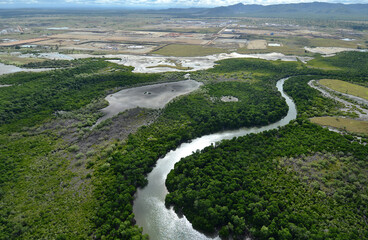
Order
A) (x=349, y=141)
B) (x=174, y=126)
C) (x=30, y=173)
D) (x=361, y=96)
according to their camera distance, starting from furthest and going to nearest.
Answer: (x=361, y=96) < (x=174, y=126) < (x=349, y=141) < (x=30, y=173)

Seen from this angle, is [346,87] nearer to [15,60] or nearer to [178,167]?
[178,167]

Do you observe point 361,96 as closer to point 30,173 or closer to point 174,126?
point 174,126

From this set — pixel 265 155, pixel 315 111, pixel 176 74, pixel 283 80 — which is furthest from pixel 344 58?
pixel 265 155

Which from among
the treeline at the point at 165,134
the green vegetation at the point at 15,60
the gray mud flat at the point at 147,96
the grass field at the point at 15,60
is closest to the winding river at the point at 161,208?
the treeline at the point at 165,134

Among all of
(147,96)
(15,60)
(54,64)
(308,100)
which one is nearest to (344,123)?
(308,100)

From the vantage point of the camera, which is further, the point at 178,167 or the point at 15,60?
the point at 15,60

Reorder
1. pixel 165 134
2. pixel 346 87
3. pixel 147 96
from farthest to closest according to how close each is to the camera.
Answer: pixel 346 87 → pixel 147 96 → pixel 165 134
